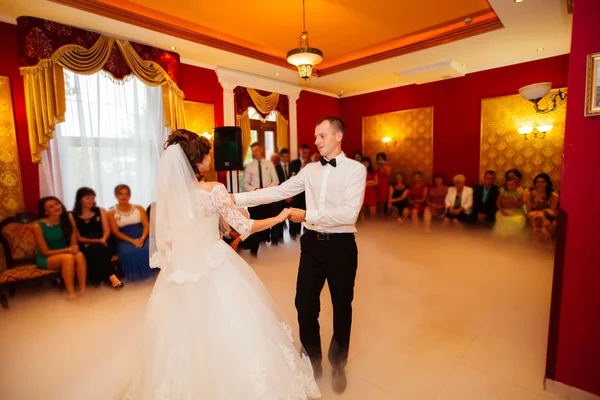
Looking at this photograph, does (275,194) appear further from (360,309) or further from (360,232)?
A: (360,232)

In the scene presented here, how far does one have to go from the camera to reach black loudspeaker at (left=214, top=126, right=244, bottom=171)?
5.34 meters

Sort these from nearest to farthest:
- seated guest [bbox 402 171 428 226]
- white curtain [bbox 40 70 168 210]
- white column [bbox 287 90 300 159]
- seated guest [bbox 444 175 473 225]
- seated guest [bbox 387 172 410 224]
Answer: white curtain [bbox 40 70 168 210], seated guest [bbox 444 175 473 225], seated guest [bbox 402 171 428 226], seated guest [bbox 387 172 410 224], white column [bbox 287 90 300 159]

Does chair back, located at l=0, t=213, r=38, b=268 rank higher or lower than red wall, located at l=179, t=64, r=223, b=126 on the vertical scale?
lower

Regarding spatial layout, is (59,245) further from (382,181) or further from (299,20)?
(382,181)

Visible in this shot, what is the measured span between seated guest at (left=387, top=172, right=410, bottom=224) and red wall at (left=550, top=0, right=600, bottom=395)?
5494 millimetres

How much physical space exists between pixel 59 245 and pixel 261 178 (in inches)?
120

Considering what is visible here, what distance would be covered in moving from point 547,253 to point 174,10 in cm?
638

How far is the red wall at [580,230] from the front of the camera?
5.87 feet

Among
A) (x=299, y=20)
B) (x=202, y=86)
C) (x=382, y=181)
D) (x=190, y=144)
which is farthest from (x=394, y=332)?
(x=202, y=86)

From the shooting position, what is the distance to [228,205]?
5.98 ft

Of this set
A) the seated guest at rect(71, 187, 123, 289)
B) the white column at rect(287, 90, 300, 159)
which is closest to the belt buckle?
the seated guest at rect(71, 187, 123, 289)

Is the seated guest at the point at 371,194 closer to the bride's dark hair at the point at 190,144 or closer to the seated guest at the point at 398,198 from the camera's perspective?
the seated guest at the point at 398,198

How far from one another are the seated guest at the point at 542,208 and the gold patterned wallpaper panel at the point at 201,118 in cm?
566

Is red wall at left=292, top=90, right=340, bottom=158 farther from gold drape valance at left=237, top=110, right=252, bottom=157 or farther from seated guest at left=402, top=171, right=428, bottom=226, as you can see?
seated guest at left=402, top=171, right=428, bottom=226
